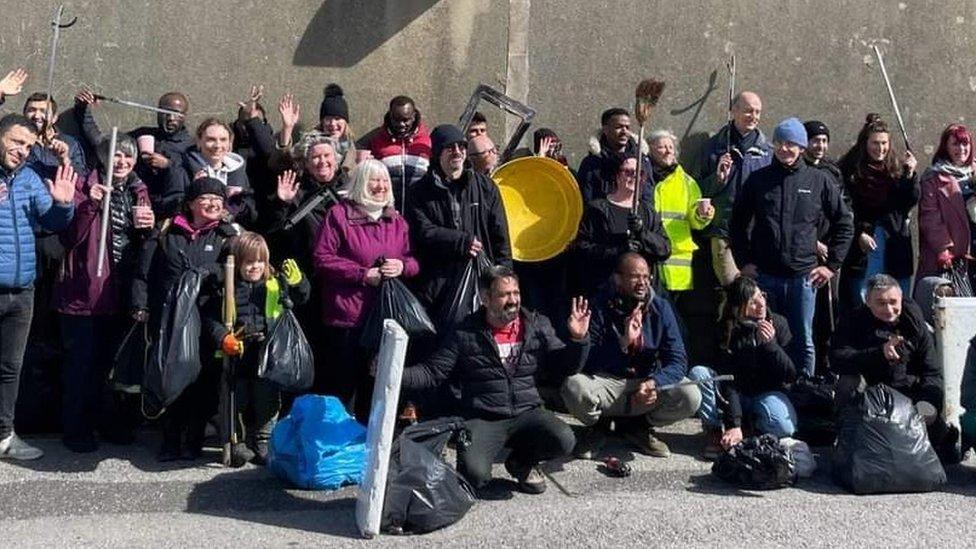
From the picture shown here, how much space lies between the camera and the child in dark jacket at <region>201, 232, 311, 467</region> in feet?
Answer: 24.8

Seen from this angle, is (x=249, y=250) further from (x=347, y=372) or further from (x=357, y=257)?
(x=347, y=372)

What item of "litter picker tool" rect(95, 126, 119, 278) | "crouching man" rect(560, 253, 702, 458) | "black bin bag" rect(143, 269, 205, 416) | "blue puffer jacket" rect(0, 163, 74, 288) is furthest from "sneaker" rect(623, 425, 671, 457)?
"blue puffer jacket" rect(0, 163, 74, 288)

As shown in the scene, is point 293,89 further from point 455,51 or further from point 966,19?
point 966,19

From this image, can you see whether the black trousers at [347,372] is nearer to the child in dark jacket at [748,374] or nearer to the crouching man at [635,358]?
the crouching man at [635,358]

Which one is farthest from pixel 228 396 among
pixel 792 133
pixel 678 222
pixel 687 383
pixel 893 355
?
pixel 792 133

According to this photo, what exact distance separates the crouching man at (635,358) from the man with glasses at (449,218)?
73cm

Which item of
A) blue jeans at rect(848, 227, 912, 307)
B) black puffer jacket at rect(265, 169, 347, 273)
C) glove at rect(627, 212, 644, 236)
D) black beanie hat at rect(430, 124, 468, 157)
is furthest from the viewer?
blue jeans at rect(848, 227, 912, 307)

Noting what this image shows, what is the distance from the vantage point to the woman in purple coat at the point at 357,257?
25.8ft

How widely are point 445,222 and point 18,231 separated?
93.2 inches

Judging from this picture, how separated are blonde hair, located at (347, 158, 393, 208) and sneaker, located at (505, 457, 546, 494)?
66.8 inches

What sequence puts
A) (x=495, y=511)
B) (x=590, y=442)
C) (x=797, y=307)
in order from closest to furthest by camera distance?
1. (x=495, y=511)
2. (x=590, y=442)
3. (x=797, y=307)

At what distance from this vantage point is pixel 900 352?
25.8ft

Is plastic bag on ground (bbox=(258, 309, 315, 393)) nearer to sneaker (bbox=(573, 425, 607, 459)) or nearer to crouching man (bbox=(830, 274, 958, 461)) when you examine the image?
sneaker (bbox=(573, 425, 607, 459))

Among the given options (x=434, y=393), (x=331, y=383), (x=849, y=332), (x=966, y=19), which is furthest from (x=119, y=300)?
(x=966, y=19)
